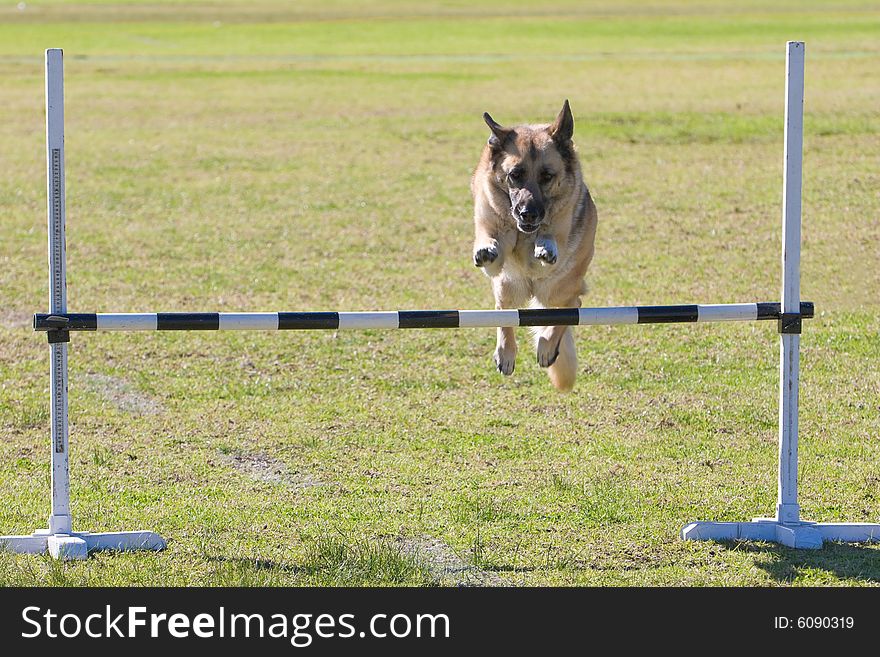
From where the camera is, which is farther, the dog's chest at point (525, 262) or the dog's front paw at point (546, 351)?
the dog's front paw at point (546, 351)

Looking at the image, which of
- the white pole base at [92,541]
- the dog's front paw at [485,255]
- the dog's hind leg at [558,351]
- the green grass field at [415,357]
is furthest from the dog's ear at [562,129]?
the white pole base at [92,541]

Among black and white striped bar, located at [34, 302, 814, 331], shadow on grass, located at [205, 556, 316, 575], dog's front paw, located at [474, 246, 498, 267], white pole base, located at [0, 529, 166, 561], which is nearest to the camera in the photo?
shadow on grass, located at [205, 556, 316, 575]

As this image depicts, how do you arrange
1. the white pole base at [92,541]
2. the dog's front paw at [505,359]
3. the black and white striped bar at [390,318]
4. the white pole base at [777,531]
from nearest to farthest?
the black and white striped bar at [390,318] < the white pole base at [92,541] < the white pole base at [777,531] < the dog's front paw at [505,359]

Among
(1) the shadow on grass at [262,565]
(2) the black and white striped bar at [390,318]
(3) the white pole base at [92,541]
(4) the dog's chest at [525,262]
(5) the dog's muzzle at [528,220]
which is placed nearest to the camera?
(1) the shadow on grass at [262,565]

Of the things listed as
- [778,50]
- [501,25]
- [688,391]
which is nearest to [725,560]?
[688,391]

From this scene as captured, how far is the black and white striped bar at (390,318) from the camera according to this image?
5.93 meters

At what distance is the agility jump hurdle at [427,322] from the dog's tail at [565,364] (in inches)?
50.4

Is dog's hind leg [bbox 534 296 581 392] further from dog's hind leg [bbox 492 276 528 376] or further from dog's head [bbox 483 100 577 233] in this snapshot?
dog's head [bbox 483 100 577 233]

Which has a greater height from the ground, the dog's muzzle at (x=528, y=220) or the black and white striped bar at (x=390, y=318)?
the dog's muzzle at (x=528, y=220)

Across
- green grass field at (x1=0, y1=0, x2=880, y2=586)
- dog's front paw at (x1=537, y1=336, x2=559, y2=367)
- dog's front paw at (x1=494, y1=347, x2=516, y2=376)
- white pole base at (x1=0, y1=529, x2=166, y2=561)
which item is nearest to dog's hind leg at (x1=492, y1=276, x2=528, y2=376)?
dog's front paw at (x1=494, y1=347, x2=516, y2=376)

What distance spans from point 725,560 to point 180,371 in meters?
4.91

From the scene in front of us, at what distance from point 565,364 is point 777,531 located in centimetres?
165

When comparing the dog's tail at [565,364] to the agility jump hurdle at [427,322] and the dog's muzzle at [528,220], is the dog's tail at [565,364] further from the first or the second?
the agility jump hurdle at [427,322]

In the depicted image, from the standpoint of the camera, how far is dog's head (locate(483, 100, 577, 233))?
6766 millimetres
